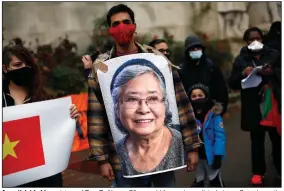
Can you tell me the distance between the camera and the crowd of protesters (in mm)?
3080

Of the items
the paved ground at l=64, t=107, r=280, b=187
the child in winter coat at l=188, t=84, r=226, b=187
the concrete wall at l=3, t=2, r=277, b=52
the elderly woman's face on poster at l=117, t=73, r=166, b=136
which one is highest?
the concrete wall at l=3, t=2, r=277, b=52

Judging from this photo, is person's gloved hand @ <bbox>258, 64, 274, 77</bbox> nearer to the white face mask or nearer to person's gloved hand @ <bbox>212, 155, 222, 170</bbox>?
the white face mask

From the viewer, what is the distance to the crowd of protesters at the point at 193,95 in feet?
10.1

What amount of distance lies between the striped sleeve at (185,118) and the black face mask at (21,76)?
0.99m

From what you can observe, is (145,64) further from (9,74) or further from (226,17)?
(226,17)

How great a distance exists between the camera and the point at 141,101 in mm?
3008

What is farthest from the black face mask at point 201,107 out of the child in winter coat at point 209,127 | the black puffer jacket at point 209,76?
the black puffer jacket at point 209,76

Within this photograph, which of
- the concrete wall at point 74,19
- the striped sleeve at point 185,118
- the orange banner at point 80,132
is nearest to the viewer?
the striped sleeve at point 185,118

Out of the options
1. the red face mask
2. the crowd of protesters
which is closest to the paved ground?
the crowd of protesters

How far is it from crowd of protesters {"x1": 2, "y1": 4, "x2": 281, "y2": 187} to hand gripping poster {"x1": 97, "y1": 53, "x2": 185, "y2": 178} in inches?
3.0

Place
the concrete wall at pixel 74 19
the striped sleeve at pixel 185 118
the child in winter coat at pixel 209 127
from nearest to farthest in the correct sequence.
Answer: the striped sleeve at pixel 185 118, the child in winter coat at pixel 209 127, the concrete wall at pixel 74 19

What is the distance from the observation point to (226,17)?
841 cm

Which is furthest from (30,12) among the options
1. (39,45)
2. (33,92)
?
(33,92)

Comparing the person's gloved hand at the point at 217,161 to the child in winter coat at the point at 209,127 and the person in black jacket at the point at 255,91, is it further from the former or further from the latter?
the person in black jacket at the point at 255,91
